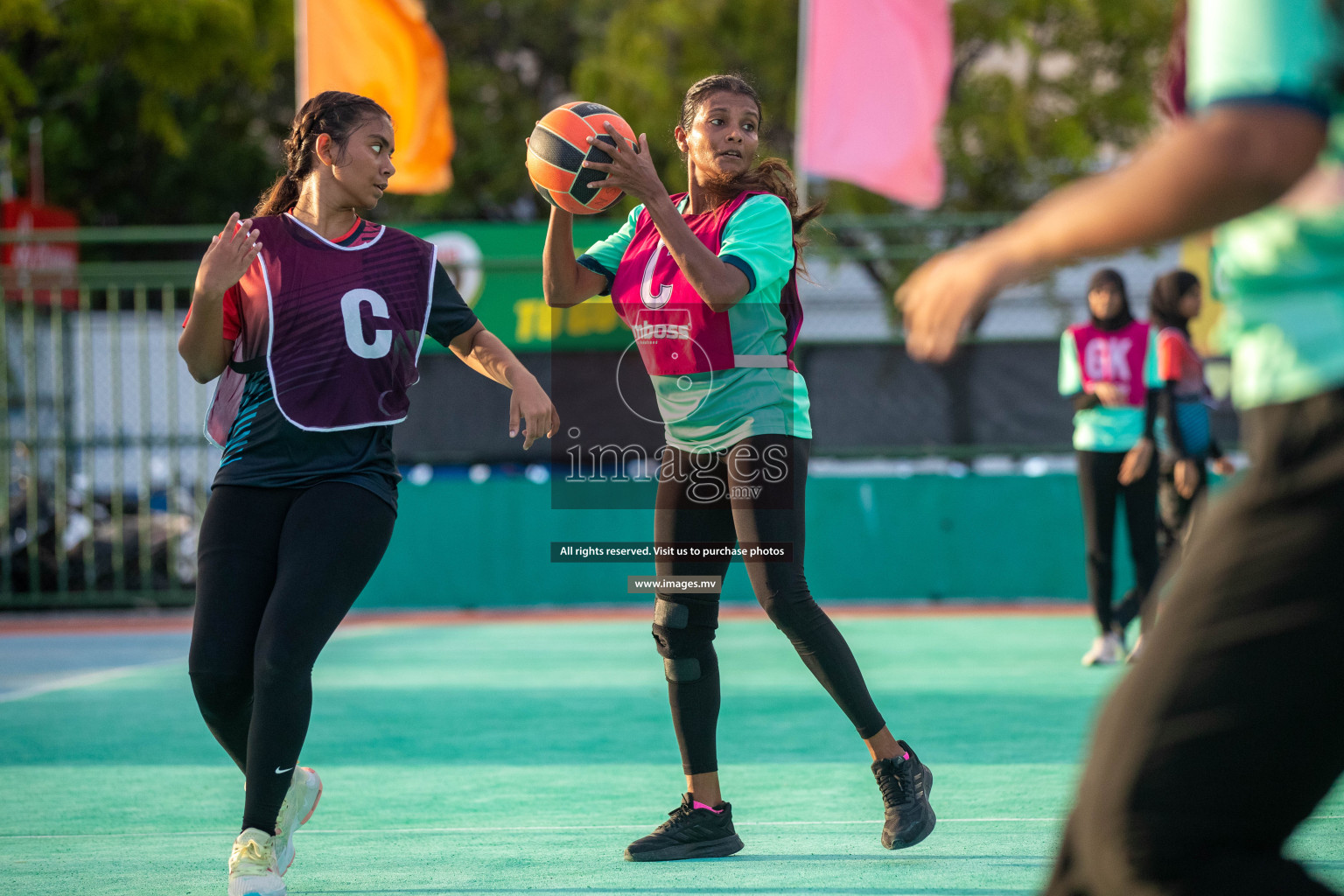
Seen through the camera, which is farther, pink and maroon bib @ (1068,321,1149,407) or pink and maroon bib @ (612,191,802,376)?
pink and maroon bib @ (1068,321,1149,407)

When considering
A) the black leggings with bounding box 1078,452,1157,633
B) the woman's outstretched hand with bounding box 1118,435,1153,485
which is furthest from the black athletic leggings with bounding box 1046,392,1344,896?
the black leggings with bounding box 1078,452,1157,633

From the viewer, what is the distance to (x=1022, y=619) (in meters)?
11.9

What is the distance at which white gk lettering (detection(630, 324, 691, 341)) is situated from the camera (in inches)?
160

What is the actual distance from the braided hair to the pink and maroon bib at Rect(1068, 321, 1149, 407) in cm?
522

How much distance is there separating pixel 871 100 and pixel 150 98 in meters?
10.9

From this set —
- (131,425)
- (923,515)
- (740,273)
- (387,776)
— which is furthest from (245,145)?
(740,273)

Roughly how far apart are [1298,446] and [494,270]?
12.0 metres

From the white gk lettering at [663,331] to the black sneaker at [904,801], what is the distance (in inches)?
52.6

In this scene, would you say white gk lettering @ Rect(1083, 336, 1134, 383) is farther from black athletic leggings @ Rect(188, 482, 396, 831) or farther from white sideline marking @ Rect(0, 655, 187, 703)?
white sideline marking @ Rect(0, 655, 187, 703)

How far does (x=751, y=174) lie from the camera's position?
4.25 metres

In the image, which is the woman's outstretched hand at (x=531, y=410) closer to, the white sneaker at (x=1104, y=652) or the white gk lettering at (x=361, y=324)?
the white gk lettering at (x=361, y=324)

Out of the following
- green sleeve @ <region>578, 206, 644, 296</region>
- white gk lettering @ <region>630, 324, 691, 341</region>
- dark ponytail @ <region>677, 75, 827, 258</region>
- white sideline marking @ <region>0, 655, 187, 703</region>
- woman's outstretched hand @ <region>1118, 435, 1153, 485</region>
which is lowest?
white sideline marking @ <region>0, 655, 187, 703</region>

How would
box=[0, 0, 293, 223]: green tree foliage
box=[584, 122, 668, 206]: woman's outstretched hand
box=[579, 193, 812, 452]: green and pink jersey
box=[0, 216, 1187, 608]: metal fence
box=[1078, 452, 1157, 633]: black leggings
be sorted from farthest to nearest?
box=[0, 0, 293, 223]: green tree foliage → box=[0, 216, 1187, 608]: metal fence → box=[1078, 452, 1157, 633]: black leggings → box=[579, 193, 812, 452]: green and pink jersey → box=[584, 122, 668, 206]: woman's outstretched hand

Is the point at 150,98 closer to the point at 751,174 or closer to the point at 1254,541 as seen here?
the point at 751,174
